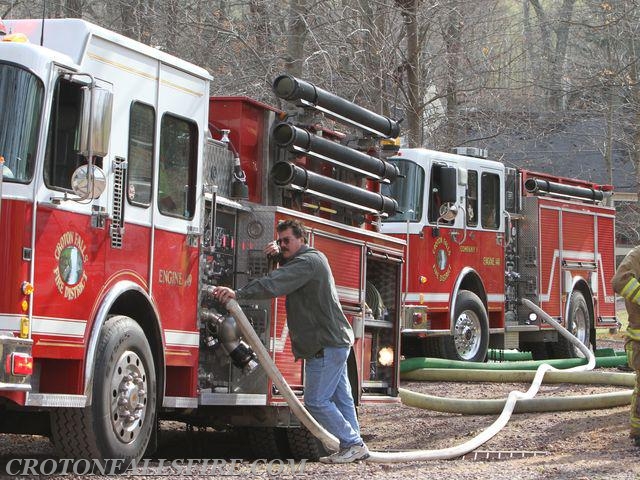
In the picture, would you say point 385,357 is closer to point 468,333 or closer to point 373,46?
point 468,333

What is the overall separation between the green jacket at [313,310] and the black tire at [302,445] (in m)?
1.20

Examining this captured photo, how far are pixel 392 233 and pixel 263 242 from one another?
21.2 ft

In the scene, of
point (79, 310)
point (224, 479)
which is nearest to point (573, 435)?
point (224, 479)

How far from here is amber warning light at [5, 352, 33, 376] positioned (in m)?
6.47

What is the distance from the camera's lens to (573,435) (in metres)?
11.1

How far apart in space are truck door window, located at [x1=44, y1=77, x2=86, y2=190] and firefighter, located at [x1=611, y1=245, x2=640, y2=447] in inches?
183

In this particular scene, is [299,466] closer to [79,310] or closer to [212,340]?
[212,340]

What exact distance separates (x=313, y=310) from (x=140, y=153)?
1.69m

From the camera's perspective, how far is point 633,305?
9898 mm

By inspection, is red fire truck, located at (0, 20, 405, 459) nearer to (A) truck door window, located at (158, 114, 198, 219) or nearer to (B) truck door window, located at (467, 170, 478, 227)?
(A) truck door window, located at (158, 114, 198, 219)

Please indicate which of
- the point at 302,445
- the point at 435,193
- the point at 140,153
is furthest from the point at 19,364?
the point at 435,193

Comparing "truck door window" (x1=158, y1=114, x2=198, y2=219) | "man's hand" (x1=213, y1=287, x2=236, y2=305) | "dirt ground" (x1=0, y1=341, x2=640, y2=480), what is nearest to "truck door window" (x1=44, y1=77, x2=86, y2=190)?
"truck door window" (x1=158, y1=114, x2=198, y2=219)

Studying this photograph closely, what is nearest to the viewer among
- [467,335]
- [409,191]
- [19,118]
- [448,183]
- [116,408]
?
[19,118]

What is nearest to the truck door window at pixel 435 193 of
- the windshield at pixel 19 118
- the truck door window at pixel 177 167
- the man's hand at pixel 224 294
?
the truck door window at pixel 177 167
